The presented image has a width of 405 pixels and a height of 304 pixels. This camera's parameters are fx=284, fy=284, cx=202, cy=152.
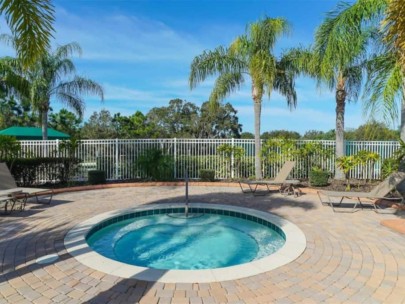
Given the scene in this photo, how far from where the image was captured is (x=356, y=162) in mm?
10641

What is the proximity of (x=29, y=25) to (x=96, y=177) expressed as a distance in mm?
7593

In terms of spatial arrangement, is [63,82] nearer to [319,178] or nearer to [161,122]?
[319,178]

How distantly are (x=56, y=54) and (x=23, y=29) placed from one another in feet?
37.3

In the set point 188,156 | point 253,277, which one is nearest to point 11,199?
point 253,277

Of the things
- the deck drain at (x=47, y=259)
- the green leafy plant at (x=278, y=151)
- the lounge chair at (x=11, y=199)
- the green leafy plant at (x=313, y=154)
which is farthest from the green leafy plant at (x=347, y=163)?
the lounge chair at (x=11, y=199)

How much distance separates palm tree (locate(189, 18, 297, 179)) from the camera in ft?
36.4

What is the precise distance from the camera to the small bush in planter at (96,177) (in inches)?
449

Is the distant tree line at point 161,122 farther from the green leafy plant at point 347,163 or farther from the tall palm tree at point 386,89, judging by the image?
the tall palm tree at point 386,89

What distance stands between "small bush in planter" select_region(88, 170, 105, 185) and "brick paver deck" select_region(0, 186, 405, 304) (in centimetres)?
523

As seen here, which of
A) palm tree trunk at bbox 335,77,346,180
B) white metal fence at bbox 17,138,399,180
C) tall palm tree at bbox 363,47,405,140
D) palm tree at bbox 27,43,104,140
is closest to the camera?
tall palm tree at bbox 363,47,405,140

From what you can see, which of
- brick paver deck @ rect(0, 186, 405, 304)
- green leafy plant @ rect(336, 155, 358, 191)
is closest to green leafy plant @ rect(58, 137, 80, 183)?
brick paver deck @ rect(0, 186, 405, 304)

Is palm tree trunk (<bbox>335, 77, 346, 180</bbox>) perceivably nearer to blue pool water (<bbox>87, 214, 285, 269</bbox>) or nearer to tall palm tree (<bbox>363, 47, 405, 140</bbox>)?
tall palm tree (<bbox>363, 47, 405, 140</bbox>)

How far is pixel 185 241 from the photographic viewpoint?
5770mm

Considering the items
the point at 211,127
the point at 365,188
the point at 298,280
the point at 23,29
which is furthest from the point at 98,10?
the point at 211,127
